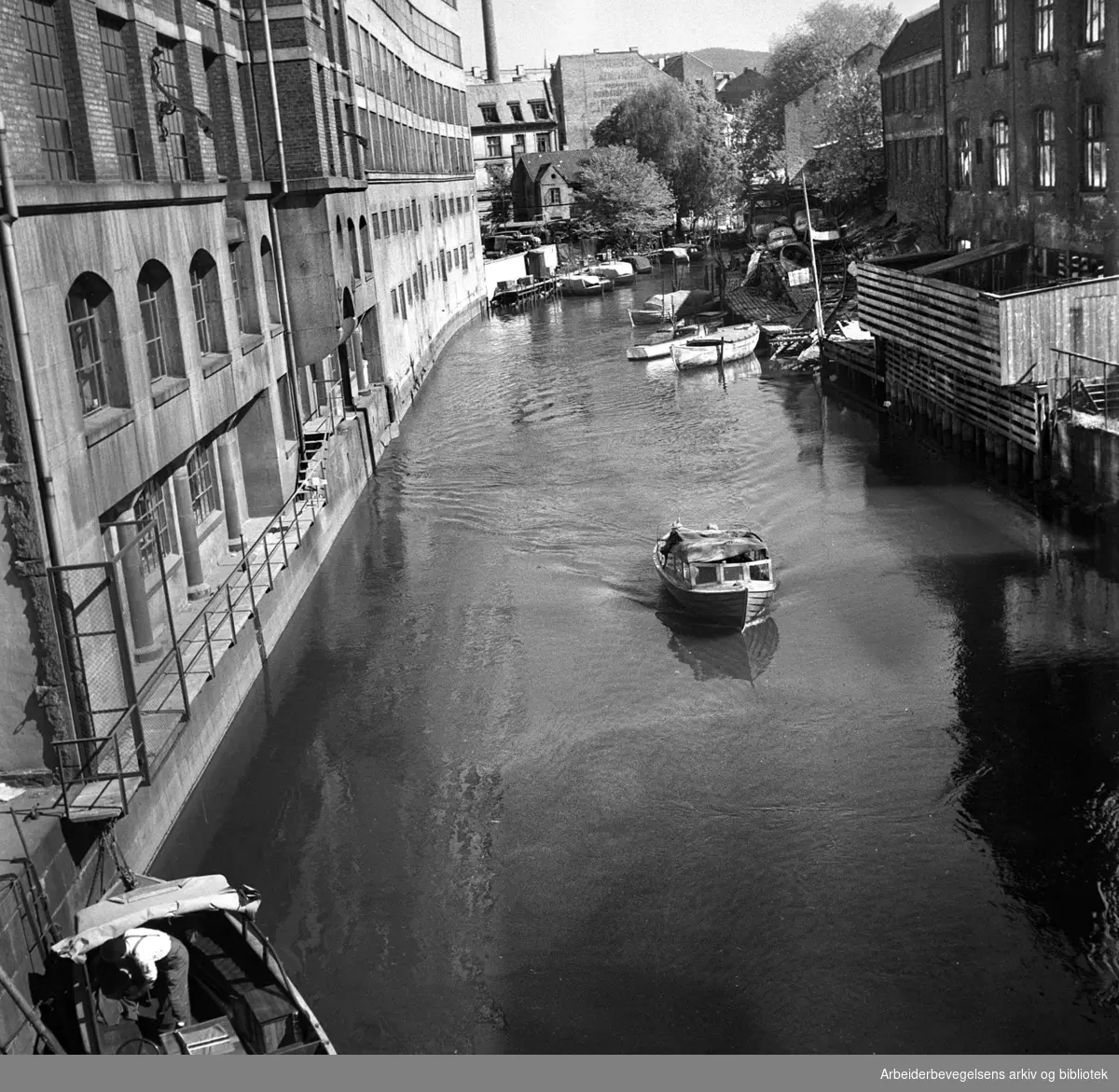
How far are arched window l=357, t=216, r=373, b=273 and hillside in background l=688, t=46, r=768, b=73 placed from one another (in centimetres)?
14817

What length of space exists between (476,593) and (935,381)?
17705 millimetres

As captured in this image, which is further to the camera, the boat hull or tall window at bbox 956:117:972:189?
tall window at bbox 956:117:972:189

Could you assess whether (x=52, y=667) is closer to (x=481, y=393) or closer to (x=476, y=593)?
(x=476, y=593)

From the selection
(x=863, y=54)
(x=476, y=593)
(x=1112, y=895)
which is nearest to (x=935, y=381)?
(x=476, y=593)

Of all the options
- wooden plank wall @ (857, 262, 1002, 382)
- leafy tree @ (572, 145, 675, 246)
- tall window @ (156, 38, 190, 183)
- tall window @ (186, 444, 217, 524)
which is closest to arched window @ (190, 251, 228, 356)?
tall window @ (156, 38, 190, 183)

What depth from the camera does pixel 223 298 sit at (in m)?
25.9

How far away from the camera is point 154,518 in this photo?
2081 centimetres

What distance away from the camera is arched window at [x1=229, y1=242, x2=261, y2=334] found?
2902 cm

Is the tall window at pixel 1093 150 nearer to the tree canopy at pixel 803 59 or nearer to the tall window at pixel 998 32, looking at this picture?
the tall window at pixel 998 32

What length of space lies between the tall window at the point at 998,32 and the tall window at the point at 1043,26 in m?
3.22

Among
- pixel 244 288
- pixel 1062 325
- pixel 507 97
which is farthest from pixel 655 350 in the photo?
pixel 507 97

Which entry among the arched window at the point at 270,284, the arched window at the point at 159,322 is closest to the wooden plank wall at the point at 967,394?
the arched window at the point at 270,284

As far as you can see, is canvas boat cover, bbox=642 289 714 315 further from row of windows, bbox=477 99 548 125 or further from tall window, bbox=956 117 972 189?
row of windows, bbox=477 99 548 125

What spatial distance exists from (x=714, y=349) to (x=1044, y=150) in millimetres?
18239
